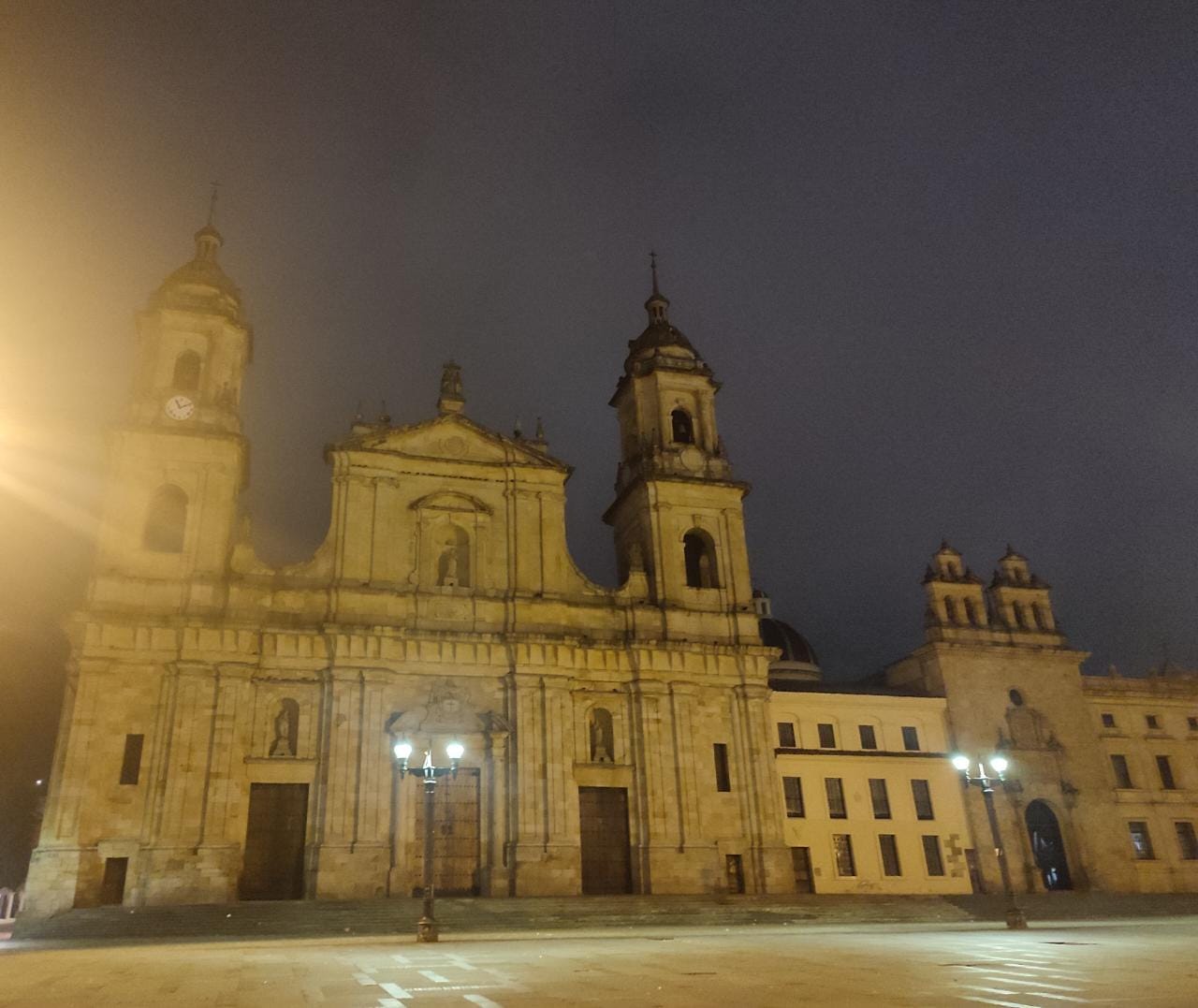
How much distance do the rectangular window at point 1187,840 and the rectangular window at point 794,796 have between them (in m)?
19.9

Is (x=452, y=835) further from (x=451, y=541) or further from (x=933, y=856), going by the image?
(x=933, y=856)

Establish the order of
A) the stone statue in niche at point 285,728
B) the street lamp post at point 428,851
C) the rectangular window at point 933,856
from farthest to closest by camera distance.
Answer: the rectangular window at point 933,856 → the stone statue in niche at point 285,728 → the street lamp post at point 428,851

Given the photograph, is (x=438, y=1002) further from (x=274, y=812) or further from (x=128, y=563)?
(x=128, y=563)

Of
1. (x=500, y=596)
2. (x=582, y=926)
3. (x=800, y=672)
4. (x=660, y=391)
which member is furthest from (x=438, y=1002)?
(x=800, y=672)

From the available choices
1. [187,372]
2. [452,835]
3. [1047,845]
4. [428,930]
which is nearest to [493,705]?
[452,835]

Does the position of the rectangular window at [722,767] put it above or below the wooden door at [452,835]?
above

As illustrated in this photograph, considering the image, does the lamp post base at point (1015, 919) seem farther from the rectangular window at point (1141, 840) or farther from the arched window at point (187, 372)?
the arched window at point (187, 372)

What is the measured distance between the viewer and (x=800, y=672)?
2092 inches

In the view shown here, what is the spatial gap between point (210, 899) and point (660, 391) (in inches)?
1009

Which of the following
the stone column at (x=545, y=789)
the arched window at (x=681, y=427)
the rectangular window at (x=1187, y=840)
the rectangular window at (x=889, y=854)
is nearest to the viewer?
the stone column at (x=545, y=789)

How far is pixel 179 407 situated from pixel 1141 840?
151ft

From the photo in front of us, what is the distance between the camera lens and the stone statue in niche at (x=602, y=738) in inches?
1332

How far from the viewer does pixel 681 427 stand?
41.5 m

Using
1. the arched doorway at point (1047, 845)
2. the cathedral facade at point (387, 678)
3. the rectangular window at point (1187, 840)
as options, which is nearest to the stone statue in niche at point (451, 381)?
the cathedral facade at point (387, 678)
